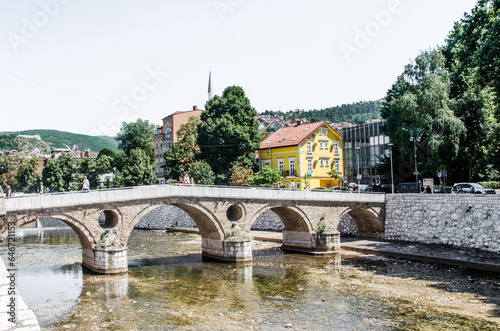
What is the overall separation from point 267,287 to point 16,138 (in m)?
204

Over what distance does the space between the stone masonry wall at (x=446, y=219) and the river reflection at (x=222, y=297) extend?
20.4 ft

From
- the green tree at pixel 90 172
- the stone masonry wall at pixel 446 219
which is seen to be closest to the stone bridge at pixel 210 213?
the stone masonry wall at pixel 446 219

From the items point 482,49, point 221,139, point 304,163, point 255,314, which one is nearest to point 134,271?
point 255,314

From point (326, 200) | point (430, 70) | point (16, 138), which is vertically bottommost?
point (326, 200)

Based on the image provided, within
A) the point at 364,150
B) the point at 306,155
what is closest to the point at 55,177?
the point at 306,155

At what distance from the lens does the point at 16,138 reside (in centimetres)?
19338

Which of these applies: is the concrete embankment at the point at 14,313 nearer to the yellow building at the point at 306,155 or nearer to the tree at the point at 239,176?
the tree at the point at 239,176

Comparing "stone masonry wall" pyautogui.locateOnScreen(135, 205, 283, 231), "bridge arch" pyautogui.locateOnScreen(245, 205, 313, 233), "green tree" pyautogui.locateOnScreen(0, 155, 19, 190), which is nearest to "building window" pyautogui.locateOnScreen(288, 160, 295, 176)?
"stone masonry wall" pyautogui.locateOnScreen(135, 205, 283, 231)

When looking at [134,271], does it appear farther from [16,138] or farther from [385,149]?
[16,138]

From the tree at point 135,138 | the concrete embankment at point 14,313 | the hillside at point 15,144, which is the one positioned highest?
the hillside at point 15,144

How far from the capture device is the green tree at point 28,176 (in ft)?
273

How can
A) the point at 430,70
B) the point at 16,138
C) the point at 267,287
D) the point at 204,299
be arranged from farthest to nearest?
the point at 16,138 < the point at 430,70 < the point at 267,287 < the point at 204,299

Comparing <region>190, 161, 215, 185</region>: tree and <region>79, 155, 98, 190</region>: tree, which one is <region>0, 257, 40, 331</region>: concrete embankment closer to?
<region>190, 161, 215, 185</region>: tree

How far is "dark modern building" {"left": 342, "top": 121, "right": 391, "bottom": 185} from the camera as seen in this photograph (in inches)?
2431
